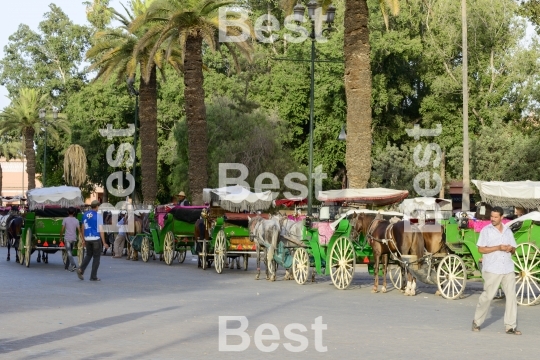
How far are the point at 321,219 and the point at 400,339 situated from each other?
1075cm

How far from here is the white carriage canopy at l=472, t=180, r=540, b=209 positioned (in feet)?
90.5

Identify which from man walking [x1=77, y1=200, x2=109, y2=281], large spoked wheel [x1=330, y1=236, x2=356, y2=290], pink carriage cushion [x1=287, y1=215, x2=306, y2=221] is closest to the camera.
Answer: large spoked wheel [x1=330, y1=236, x2=356, y2=290]

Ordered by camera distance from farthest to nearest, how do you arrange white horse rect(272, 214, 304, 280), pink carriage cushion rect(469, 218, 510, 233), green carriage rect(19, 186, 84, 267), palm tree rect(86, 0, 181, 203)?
1. palm tree rect(86, 0, 181, 203)
2. green carriage rect(19, 186, 84, 267)
3. white horse rect(272, 214, 304, 280)
4. pink carriage cushion rect(469, 218, 510, 233)

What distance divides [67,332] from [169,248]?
55.5ft

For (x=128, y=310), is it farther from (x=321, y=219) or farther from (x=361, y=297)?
(x=321, y=219)

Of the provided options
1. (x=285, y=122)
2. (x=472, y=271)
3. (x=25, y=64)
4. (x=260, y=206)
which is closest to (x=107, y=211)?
(x=260, y=206)

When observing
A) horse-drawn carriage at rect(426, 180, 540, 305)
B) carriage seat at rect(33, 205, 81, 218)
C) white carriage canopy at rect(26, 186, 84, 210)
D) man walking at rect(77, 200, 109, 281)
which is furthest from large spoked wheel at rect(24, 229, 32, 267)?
horse-drawn carriage at rect(426, 180, 540, 305)

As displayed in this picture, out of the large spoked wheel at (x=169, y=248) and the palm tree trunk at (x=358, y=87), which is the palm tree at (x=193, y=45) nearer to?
the large spoked wheel at (x=169, y=248)

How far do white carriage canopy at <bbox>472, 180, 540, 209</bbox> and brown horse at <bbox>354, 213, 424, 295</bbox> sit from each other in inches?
344

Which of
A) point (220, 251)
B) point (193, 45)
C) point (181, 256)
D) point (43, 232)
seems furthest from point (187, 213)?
point (193, 45)

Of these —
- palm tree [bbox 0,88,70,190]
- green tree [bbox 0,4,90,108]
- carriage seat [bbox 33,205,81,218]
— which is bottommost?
carriage seat [bbox 33,205,81,218]

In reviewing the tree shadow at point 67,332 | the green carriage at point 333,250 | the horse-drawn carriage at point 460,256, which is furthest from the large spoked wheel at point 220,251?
the tree shadow at point 67,332

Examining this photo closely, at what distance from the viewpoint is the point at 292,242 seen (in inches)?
881

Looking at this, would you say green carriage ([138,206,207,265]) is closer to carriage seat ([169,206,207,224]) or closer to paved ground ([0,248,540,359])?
carriage seat ([169,206,207,224])
